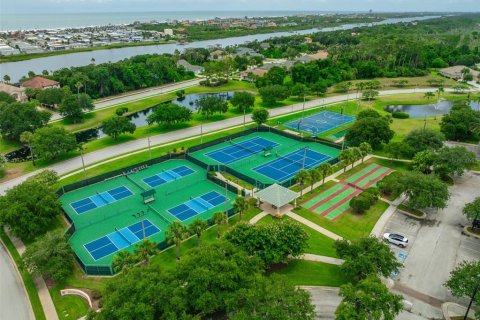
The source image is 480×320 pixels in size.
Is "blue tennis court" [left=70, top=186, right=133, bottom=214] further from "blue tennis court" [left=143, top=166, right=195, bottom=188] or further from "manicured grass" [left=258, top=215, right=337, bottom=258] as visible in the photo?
"manicured grass" [left=258, top=215, right=337, bottom=258]

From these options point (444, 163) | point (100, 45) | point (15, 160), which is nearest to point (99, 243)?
point (15, 160)

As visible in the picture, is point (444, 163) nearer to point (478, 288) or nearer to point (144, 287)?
point (478, 288)

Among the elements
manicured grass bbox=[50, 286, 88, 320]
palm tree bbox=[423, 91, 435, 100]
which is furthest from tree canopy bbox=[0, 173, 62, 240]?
palm tree bbox=[423, 91, 435, 100]

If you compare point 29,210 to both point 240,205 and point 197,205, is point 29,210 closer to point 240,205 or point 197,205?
point 197,205

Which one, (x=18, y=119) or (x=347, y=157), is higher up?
(x=18, y=119)

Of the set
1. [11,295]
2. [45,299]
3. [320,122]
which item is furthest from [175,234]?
[320,122]

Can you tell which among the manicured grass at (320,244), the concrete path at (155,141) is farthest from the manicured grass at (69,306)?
the concrete path at (155,141)
